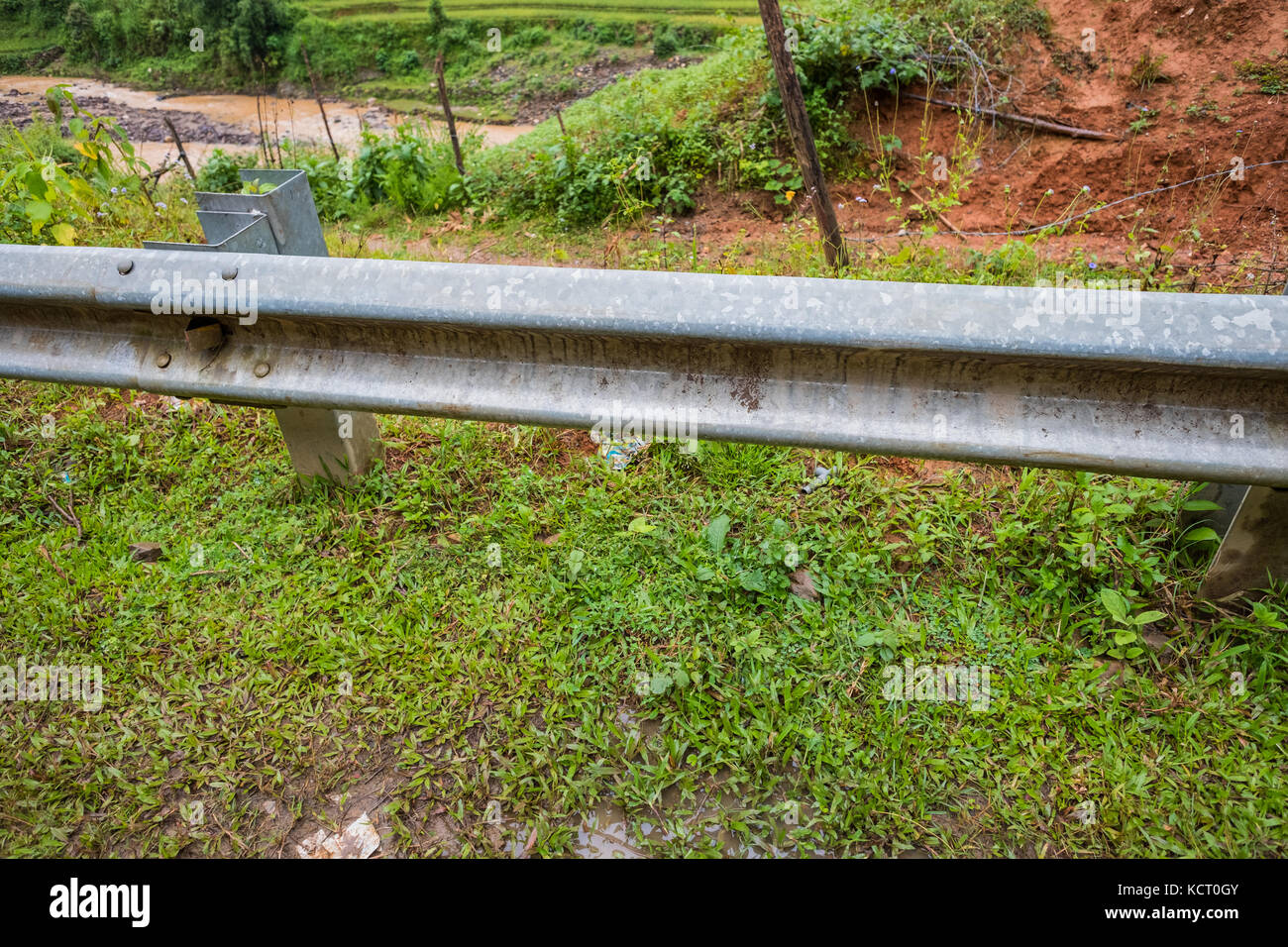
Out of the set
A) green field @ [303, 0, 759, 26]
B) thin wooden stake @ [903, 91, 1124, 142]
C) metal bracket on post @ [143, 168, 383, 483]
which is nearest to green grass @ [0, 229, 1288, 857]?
metal bracket on post @ [143, 168, 383, 483]

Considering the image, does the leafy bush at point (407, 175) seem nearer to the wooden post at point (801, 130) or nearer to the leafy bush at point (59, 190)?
the leafy bush at point (59, 190)

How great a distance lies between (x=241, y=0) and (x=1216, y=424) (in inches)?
561

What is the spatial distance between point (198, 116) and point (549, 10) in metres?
11.0

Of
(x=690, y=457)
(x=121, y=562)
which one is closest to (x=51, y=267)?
(x=121, y=562)

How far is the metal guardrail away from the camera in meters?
1.56

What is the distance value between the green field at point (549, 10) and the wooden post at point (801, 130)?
1391 cm

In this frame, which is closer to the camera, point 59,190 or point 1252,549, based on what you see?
point 1252,549

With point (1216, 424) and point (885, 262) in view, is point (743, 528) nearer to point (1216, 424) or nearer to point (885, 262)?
point (1216, 424)

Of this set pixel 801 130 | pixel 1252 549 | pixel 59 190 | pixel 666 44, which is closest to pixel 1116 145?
pixel 801 130

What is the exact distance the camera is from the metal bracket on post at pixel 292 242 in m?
2.07

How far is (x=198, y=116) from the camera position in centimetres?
1220

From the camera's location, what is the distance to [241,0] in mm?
11609

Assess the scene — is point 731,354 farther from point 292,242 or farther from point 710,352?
point 292,242

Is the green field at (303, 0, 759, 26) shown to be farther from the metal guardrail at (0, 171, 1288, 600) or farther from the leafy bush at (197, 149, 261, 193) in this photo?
the metal guardrail at (0, 171, 1288, 600)
